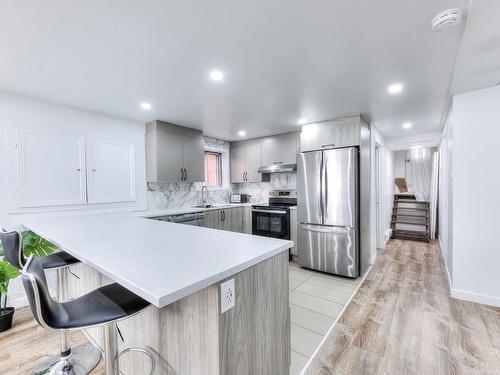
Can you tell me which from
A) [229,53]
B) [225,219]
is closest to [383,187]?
[225,219]

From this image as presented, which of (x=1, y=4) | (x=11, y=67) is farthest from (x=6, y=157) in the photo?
(x=1, y=4)

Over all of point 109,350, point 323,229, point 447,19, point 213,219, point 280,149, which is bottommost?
point 109,350

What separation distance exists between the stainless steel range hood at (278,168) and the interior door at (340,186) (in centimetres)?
90

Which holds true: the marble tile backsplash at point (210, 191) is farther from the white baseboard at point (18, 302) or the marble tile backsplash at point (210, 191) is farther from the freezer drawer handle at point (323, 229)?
the white baseboard at point (18, 302)

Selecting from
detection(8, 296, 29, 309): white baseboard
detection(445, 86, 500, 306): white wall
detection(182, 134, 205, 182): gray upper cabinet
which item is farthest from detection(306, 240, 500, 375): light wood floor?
detection(8, 296, 29, 309): white baseboard

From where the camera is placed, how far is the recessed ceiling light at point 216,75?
214 cm

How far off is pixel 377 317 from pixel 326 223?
1412mm

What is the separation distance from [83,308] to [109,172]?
8.91 feet

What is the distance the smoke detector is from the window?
162 inches

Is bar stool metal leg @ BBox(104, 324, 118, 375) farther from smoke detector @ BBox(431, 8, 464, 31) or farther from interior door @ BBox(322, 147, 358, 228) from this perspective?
interior door @ BBox(322, 147, 358, 228)

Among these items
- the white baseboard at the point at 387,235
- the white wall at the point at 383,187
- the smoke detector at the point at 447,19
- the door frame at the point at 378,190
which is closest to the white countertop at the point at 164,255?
the smoke detector at the point at 447,19

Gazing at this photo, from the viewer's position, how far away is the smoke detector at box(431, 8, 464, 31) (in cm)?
138

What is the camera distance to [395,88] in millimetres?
2479

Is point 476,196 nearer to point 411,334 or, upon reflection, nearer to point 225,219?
point 411,334
